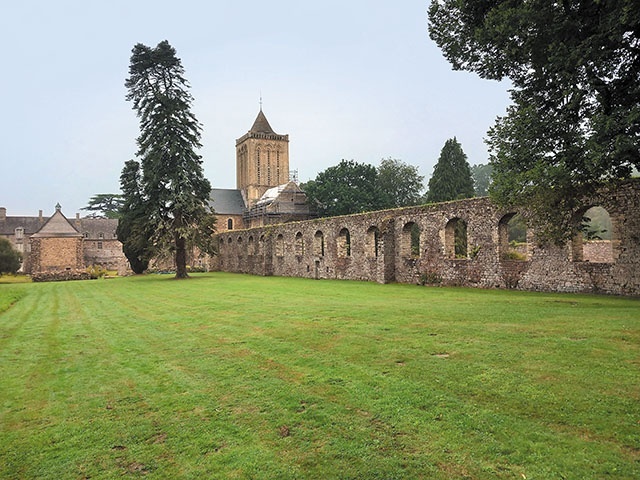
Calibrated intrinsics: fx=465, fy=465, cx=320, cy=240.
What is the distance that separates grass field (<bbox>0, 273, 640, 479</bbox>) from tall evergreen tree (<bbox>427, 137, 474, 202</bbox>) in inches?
1325

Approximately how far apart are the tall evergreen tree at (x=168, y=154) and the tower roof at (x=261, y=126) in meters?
40.4

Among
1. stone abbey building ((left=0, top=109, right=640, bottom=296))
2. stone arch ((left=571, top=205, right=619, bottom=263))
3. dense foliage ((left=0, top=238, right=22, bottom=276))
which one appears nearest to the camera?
stone arch ((left=571, top=205, right=619, bottom=263))

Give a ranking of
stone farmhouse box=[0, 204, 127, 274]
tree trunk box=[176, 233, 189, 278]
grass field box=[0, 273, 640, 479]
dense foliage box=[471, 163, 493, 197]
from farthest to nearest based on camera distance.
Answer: dense foliage box=[471, 163, 493, 197] → stone farmhouse box=[0, 204, 127, 274] → tree trunk box=[176, 233, 189, 278] → grass field box=[0, 273, 640, 479]

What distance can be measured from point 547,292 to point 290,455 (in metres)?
13.0

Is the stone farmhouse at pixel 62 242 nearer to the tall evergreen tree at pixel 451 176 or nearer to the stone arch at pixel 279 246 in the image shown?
the stone arch at pixel 279 246

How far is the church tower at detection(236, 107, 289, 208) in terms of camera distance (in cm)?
6869

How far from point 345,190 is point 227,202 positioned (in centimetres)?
2310

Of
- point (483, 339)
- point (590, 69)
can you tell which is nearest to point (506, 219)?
point (590, 69)

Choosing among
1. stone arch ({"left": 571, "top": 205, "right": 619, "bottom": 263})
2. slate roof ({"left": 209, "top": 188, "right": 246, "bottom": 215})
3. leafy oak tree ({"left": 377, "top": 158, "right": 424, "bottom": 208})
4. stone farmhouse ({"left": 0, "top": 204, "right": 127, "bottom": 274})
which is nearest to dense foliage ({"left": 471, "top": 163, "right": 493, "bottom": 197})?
leafy oak tree ({"left": 377, "top": 158, "right": 424, "bottom": 208})

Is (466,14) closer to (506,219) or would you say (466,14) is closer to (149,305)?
(506,219)

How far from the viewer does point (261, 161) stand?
228ft

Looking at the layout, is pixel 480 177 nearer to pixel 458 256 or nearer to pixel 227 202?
pixel 227 202

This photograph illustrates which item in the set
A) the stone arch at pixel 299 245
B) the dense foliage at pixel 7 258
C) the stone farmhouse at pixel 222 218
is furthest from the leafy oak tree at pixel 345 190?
the dense foliage at pixel 7 258

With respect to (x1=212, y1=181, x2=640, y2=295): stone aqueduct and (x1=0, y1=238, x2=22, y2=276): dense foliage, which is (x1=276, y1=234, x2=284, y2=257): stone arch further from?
(x1=0, y1=238, x2=22, y2=276): dense foliage
